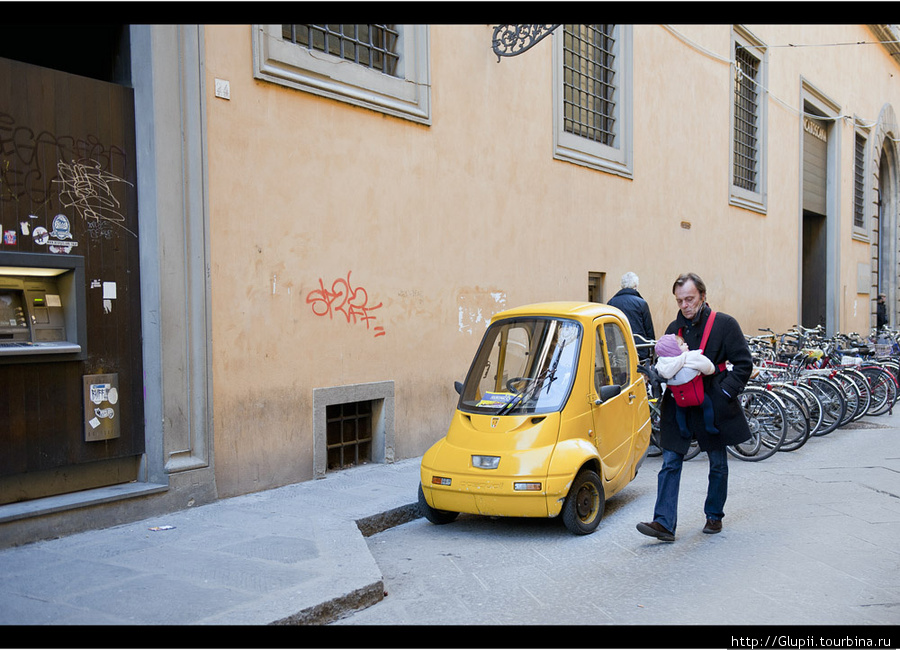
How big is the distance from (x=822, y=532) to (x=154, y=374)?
5.19 m

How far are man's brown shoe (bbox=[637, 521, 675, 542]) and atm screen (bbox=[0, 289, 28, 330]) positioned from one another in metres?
4.53

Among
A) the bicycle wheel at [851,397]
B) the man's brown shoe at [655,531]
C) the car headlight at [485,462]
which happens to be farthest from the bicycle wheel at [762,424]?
the car headlight at [485,462]

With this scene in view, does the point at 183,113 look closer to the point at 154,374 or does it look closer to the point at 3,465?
the point at 154,374

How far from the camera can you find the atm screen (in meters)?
5.61

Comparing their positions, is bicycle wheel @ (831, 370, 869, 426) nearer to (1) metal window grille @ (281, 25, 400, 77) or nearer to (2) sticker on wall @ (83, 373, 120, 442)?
(1) metal window grille @ (281, 25, 400, 77)

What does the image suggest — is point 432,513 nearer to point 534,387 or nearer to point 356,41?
point 534,387

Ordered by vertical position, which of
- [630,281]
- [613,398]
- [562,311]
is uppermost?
[630,281]

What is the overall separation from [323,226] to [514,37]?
12.4 feet

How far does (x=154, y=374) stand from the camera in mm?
6367

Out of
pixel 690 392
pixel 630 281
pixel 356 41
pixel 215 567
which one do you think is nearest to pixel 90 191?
pixel 215 567

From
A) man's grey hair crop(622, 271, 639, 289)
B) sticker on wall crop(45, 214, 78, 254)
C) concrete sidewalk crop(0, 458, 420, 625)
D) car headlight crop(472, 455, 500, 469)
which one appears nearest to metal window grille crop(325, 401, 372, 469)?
concrete sidewalk crop(0, 458, 420, 625)

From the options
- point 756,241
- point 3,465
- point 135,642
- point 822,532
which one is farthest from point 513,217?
point 756,241

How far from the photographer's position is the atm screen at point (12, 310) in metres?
5.61

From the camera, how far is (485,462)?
5.93 meters
